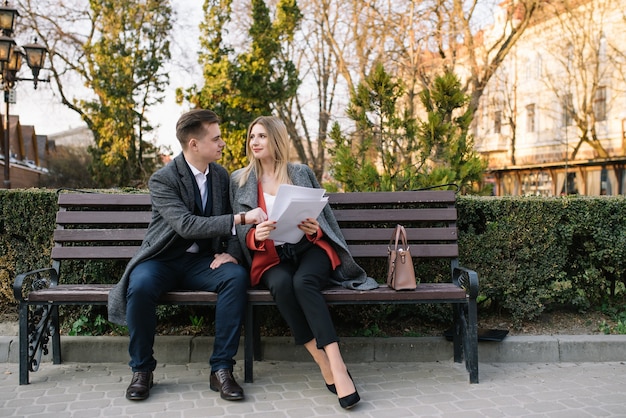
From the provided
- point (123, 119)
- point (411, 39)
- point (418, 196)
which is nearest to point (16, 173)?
point (123, 119)

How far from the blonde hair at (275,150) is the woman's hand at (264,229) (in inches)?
22.1

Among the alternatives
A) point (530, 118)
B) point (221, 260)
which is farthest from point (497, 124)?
point (221, 260)

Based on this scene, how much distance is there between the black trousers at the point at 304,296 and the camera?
348cm

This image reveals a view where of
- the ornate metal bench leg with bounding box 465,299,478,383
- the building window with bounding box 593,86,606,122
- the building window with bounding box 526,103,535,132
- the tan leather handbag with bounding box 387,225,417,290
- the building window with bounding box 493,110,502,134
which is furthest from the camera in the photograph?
the building window with bounding box 493,110,502,134

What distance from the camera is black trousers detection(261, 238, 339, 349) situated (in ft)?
11.4

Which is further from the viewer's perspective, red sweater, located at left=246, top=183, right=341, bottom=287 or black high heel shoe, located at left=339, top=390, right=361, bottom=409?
red sweater, located at left=246, top=183, right=341, bottom=287

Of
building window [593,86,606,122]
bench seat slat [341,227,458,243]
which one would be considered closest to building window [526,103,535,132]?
building window [593,86,606,122]

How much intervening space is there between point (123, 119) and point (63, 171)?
39.2 ft

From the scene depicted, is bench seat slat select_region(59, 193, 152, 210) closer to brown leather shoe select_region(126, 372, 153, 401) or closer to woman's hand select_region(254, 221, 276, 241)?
woman's hand select_region(254, 221, 276, 241)

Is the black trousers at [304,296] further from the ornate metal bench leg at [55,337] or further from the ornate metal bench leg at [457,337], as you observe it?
the ornate metal bench leg at [55,337]

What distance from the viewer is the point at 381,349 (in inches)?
171

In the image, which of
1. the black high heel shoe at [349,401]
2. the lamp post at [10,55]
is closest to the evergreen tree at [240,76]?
the lamp post at [10,55]

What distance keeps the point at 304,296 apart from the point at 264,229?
1.57 feet

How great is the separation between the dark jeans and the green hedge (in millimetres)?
1233
